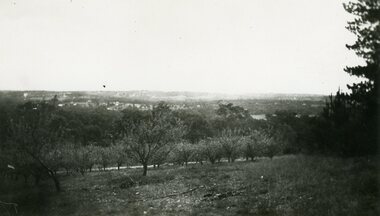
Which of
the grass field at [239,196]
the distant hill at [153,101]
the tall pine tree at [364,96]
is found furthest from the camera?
the distant hill at [153,101]

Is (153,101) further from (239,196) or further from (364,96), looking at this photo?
(239,196)

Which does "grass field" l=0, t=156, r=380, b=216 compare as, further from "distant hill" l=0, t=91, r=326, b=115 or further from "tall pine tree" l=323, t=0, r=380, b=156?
"distant hill" l=0, t=91, r=326, b=115

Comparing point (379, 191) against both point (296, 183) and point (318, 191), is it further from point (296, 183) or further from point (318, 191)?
point (296, 183)

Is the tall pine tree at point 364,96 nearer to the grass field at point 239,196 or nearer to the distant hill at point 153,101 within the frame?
the grass field at point 239,196

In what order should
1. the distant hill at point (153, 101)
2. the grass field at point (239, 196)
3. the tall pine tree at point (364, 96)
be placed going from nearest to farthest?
the grass field at point (239, 196) < the tall pine tree at point (364, 96) < the distant hill at point (153, 101)

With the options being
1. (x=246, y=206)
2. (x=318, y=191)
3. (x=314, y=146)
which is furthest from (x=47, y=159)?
(x=314, y=146)

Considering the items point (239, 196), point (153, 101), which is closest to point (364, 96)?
point (239, 196)

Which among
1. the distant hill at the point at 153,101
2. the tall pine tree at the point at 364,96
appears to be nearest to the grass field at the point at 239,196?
the tall pine tree at the point at 364,96

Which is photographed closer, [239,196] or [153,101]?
[239,196]
